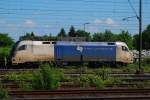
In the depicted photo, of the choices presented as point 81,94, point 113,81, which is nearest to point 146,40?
point 113,81

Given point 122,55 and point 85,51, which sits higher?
point 85,51

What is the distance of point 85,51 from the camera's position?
45.5 meters

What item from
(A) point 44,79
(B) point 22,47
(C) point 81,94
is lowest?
(C) point 81,94

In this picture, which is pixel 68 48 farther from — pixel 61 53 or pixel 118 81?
pixel 118 81

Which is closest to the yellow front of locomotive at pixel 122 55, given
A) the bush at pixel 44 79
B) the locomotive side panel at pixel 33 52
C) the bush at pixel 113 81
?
the locomotive side panel at pixel 33 52

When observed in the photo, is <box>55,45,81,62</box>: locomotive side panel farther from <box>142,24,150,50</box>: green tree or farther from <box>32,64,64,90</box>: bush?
<box>142,24,150,50</box>: green tree

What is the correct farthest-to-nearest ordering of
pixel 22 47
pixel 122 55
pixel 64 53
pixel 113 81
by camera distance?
pixel 122 55 → pixel 64 53 → pixel 22 47 → pixel 113 81

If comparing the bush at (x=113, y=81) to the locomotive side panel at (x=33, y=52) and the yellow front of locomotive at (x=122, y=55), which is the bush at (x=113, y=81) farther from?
the yellow front of locomotive at (x=122, y=55)

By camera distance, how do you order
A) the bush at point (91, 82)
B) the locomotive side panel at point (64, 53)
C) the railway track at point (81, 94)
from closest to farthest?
the railway track at point (81, 94) → the bush at point (91, 82) → the locomotive side panel at point (64, 53)

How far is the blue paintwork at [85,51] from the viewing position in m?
44.7

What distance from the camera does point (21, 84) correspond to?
2211cm

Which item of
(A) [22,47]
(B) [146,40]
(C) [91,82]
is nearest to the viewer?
(C) [91,82]

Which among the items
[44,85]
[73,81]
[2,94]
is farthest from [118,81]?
[2,94]

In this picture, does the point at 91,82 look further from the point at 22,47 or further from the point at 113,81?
the point at 22,47
